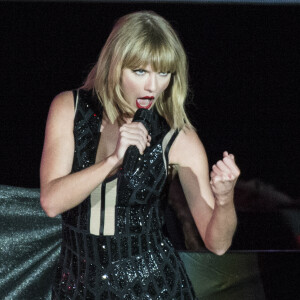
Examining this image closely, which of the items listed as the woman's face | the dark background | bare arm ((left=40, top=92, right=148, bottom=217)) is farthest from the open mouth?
the dark background

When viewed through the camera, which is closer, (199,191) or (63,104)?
(63,104)

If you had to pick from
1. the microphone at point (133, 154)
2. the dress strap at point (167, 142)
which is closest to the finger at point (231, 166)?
the microphone at point (133, 154)

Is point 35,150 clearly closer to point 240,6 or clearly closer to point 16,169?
point 16,169

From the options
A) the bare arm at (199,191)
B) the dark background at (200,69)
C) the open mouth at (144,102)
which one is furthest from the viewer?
the dark background at (200,69)

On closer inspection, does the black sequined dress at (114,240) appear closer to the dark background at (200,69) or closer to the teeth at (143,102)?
the teeth at (143,102)

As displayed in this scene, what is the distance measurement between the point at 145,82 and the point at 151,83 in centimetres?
2

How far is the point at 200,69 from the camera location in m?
2.20

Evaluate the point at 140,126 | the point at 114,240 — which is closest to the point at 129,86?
the point at 140,126

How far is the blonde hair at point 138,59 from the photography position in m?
1.29

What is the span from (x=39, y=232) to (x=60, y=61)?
2.26 feet

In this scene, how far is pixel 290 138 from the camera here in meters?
2.30

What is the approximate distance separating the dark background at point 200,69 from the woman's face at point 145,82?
777 mm

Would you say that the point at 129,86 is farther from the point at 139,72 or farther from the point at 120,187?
the point at 120,187

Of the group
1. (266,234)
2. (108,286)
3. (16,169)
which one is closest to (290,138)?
(266,234)
